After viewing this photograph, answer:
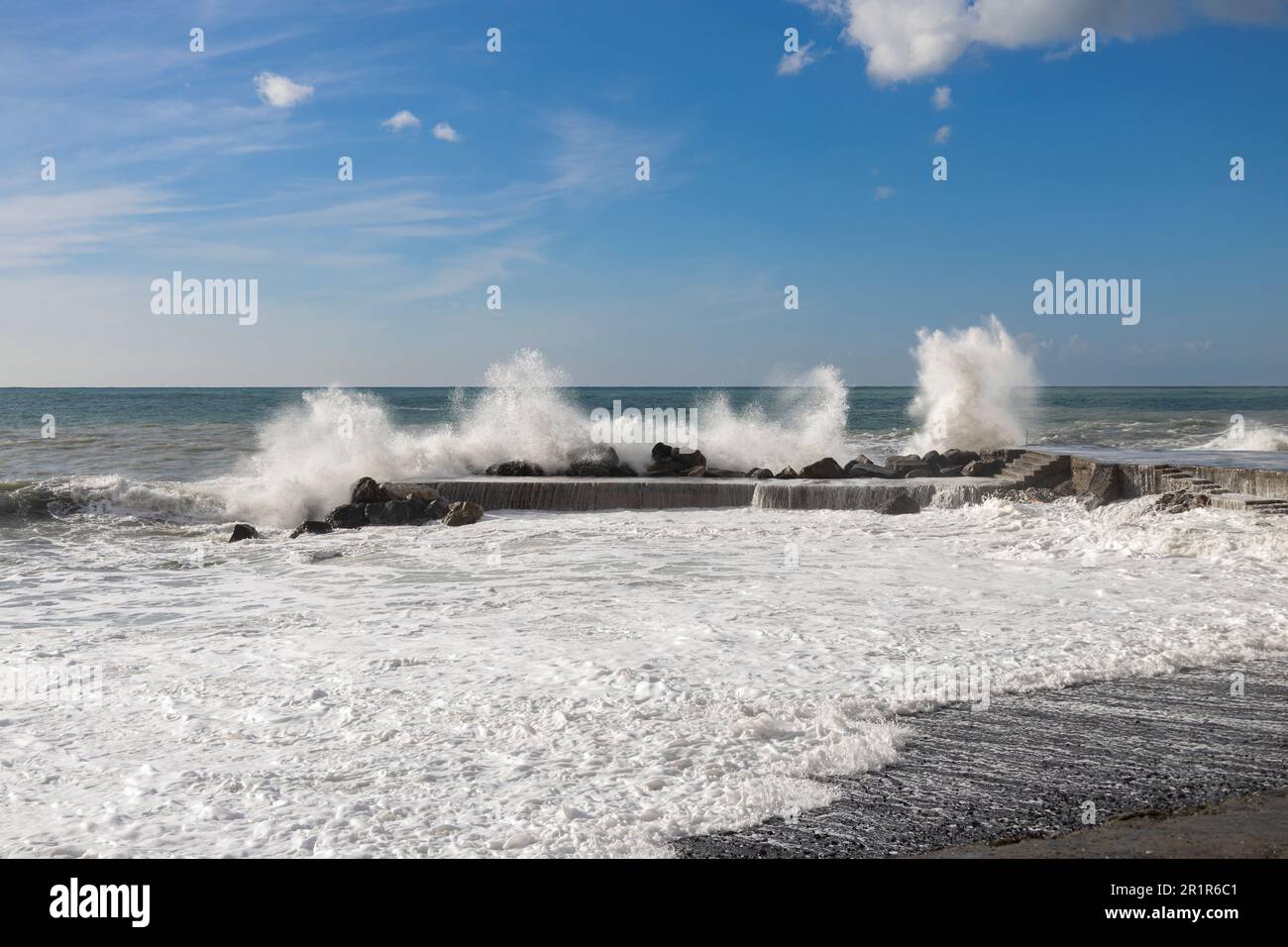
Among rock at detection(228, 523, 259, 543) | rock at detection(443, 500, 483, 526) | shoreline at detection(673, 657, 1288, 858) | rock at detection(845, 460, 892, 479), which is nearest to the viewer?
shoreline at detection(673, 657, 1288, 858)

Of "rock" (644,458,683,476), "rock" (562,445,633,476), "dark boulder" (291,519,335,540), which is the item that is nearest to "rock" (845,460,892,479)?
"rock" (644,458,683,476)

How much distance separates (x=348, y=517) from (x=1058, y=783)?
12749 mm

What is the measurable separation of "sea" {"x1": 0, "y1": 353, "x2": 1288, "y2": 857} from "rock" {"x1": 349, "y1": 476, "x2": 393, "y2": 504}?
1.43 metres

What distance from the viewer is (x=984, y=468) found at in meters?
18.2

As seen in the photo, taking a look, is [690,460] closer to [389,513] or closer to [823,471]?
[823,471]

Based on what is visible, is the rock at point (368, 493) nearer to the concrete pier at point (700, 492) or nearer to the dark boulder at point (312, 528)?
the dark boulder at point (312, 528)

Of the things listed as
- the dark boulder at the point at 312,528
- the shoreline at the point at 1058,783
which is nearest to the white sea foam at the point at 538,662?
the shoreline at the point at 1058,783

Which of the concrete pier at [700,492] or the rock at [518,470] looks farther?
the rock at [518,470]

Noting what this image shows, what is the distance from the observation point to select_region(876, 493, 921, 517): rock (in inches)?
579

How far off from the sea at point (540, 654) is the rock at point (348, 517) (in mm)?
820

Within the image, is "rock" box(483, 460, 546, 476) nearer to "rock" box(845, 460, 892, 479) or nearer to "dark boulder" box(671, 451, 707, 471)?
"dark boulder" box(671, 451, 707, 471)

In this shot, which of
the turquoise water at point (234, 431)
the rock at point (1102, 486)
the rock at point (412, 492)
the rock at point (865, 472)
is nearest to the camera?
the rock at point (1102, 486)

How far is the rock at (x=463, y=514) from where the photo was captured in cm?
1480

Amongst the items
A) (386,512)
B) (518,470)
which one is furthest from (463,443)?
(386,512)
